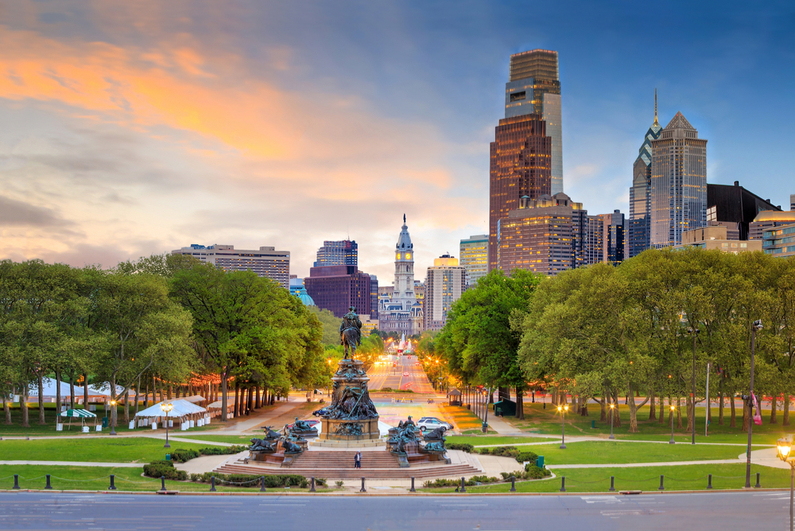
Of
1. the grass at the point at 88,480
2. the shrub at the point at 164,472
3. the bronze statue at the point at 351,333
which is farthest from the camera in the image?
the bronze statue at the point at 351,333

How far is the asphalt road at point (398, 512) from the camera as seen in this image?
27.6 metres

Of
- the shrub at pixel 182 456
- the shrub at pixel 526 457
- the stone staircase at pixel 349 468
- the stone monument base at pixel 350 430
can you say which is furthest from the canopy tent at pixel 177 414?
the shrub at pixel 526 457

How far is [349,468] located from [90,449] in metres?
19.9

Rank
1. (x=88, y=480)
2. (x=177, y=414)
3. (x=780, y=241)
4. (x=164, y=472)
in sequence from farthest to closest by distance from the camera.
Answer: (x=780, y=241), (x=177, y=414), (x=164, y=472), (x=88, y=480)

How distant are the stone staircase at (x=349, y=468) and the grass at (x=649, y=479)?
384 cm

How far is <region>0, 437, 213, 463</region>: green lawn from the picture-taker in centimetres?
4325

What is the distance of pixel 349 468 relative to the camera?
3994 centimetres

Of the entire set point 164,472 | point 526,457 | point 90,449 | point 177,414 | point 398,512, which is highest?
point 398,512

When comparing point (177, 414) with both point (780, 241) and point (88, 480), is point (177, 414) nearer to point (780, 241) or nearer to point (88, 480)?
point (88, 480)

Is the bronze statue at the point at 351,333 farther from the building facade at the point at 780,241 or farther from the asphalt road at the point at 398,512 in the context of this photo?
the building facade at the point at 780,241

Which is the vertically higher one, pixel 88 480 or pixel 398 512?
pixel 398 512

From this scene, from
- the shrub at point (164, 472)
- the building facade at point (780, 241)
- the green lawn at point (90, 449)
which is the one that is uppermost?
the building facade at point (780, 241)

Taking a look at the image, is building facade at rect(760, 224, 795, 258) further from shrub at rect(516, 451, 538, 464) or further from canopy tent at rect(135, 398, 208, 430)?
canopy tent at rect(135, 398, 208, 430)

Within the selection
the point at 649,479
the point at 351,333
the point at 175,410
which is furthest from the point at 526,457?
the point at 175,410
